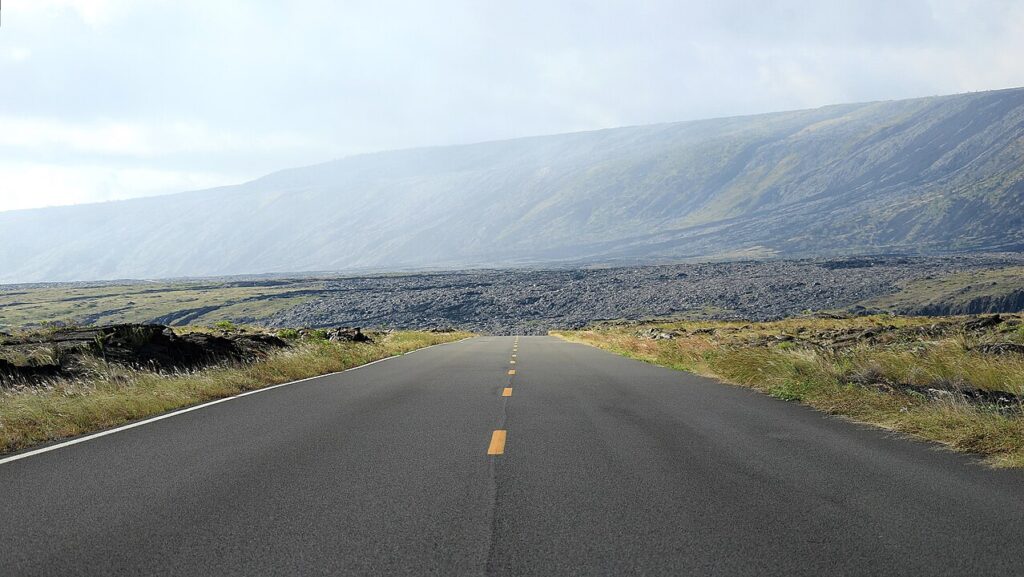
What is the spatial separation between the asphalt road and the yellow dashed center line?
0.05 metres

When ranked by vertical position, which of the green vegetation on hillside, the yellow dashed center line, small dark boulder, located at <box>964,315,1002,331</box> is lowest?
the green vegetation on hillside

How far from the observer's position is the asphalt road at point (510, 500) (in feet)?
16.3

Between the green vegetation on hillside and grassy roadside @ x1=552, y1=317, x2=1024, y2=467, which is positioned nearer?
grassy roadside @ x1=552, y1=317, x2=1024, y2=467

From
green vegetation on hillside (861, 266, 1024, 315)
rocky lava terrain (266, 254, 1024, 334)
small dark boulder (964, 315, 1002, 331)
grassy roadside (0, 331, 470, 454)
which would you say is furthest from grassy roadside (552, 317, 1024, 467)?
rocky lava terrain (266, 254, 1024, 334)

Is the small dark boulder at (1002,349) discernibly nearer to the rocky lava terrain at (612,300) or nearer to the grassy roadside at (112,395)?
the grassy roadside at (112,395)

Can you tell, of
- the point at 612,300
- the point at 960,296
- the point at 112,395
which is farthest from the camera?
the point at 612,300

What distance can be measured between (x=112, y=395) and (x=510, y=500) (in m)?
9.40

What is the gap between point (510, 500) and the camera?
6.42 meters

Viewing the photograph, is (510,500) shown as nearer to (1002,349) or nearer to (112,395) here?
(112,395)

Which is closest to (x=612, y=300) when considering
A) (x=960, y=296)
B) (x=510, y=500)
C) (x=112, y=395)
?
(x=960, y=296)

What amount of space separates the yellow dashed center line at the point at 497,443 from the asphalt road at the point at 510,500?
5cm

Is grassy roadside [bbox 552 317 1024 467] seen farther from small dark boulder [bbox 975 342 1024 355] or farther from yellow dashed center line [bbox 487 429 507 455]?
yellow dashed center line [bbox 487 429 507 455]

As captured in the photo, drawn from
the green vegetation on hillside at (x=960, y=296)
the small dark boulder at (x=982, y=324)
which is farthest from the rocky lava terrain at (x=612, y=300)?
the small dark boulder at (x=982, y=324)

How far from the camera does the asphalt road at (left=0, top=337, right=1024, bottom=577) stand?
496cm
